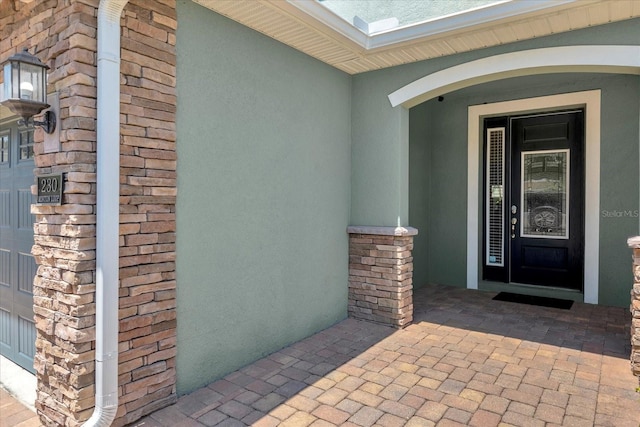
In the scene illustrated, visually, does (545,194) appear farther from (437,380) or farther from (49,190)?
(49,190)

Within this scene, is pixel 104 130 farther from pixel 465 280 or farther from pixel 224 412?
pixel 465 280

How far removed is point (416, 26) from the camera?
3611 mm

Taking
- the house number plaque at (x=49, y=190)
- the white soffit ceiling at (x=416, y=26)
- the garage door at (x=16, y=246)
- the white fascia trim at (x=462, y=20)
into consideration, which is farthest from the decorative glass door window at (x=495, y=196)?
the garage door at (x=16, y=246)

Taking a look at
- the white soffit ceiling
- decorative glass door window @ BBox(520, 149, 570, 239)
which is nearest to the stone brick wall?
the white soffit ceiling

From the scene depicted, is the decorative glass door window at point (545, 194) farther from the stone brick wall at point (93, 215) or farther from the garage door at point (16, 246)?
the garage door at point (16, 246)

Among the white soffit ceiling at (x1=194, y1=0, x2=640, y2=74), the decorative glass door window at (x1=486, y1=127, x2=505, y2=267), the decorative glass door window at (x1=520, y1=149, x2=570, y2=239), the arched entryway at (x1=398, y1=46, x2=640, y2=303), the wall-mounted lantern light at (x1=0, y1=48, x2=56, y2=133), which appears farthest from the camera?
the decorative glass door window at (x1=486, y1=127, x2=505, y2=267)

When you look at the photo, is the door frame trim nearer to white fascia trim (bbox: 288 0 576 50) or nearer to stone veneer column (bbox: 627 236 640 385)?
stone veneer column (bbox: 627 236 640 385)

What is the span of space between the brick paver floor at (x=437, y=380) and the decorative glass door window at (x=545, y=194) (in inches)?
59.3

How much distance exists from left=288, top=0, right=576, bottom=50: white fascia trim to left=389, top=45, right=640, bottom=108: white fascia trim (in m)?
0.49

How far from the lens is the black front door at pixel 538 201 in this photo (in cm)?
548

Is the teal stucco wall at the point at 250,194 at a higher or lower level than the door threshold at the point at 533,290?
higher

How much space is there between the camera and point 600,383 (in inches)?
120

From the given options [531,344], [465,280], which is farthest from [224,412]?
[465,280]

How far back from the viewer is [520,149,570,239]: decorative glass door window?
5.56m
